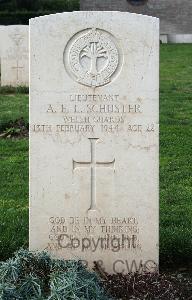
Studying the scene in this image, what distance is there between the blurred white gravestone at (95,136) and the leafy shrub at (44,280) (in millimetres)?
532

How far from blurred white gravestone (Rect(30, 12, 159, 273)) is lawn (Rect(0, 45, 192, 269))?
453 mm

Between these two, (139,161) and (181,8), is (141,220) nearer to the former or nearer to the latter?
(139,161)

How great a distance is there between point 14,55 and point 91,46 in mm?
9391

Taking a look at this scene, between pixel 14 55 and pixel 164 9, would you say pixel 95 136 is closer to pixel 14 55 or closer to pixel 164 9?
pixel 14 55

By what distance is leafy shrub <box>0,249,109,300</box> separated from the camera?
4.07 m

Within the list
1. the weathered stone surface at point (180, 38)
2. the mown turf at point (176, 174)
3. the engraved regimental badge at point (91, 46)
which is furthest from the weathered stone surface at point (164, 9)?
the engraved regimental badge at point (91, 46)

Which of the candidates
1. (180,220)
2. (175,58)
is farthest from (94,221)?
(175,58)

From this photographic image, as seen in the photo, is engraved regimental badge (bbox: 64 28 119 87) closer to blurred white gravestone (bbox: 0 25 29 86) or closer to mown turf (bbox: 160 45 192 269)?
mown turf (bbox: 160 45 192 269)

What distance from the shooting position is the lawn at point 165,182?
5.48m

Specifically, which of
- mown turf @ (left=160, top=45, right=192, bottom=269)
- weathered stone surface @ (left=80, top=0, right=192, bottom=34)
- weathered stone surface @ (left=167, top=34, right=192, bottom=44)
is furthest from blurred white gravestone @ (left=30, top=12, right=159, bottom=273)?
weathered stone surface @ (left=80, top=0, right=192, bottom=34)

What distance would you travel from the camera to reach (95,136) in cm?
497

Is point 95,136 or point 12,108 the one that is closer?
point 95,136

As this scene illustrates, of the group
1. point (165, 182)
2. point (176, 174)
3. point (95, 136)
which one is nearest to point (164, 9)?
point (176, 174)

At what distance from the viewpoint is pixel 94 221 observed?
5.05 meters
